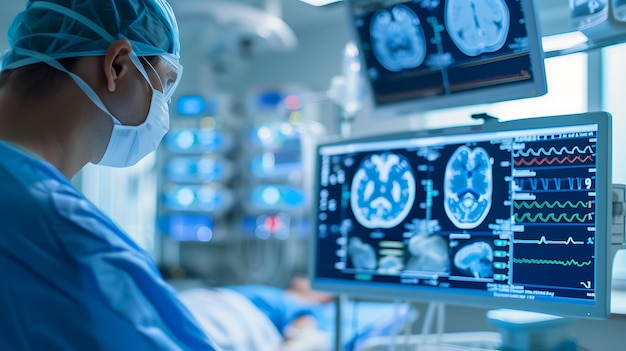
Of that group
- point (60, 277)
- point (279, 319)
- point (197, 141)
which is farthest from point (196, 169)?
point (60, 277)

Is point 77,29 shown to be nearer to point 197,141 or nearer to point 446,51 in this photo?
point 446,51

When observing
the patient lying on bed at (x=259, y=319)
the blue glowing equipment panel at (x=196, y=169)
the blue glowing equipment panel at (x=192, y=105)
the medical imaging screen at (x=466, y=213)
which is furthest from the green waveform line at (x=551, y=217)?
the blue glowing equipment panel at (x=192, y=105)

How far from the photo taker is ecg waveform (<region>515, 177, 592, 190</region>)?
3.68 feet

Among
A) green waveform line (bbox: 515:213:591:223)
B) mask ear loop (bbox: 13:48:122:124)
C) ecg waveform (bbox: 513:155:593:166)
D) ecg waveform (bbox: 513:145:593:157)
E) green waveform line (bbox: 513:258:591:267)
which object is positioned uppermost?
mask ear loop (bbox: 13:48:122:124)

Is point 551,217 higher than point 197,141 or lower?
lower

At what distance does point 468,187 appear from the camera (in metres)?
1.29

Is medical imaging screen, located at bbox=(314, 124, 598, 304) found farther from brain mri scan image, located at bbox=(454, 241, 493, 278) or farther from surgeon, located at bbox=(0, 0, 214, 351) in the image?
surgeon, located at bbox=(0, 0, 214, 351)

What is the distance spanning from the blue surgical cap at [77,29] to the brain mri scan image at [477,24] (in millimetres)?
649

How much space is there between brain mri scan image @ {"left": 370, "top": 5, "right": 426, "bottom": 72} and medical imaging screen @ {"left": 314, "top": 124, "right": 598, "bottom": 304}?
21 cm

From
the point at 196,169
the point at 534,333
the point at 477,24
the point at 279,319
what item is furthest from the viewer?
the point at 196,169

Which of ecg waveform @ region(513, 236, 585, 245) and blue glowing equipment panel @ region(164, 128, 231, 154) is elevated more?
blue glowing equipment panel @ region(164, 128, 231, 154)

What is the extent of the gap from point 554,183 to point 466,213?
0.65 ft

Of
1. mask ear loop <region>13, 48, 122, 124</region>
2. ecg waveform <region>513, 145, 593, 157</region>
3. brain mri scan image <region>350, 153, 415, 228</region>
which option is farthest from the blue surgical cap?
ecg waveform <region>513, 145, 593, 157</region>

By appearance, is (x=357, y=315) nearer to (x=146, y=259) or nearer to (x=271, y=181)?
(x=146, y=259)
